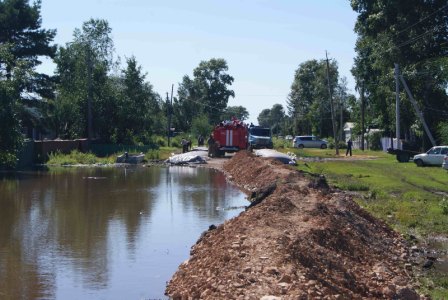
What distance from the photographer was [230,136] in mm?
54844

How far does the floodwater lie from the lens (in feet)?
40.7

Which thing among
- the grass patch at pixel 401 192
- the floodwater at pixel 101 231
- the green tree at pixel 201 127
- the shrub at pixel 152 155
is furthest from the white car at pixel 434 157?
the green tree at pixel 201 127

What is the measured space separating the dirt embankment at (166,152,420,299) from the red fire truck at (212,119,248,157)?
36.8 metres

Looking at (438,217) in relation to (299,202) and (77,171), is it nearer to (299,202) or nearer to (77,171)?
(299,202)

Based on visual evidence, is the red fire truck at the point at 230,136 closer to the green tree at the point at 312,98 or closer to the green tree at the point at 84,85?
the green tree at the point at 84,85

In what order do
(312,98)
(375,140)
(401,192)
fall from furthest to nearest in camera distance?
(312,98)
(375,140)
(401,192)

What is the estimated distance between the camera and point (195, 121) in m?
95.3

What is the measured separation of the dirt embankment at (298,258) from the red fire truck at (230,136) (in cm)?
3677

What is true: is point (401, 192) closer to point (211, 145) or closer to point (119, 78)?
point (211, 145)

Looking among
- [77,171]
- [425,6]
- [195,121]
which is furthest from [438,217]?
[195,121]

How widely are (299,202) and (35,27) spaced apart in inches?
1866

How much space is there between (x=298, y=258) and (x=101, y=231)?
29.6ft

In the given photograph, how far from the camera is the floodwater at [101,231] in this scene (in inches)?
488

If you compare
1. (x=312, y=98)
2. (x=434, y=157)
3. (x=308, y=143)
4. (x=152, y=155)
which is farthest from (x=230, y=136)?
(x=312, y=98)
